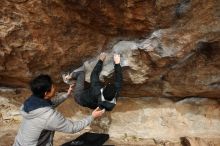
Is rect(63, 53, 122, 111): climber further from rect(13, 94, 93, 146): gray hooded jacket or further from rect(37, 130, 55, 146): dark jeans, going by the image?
rect(37, 130, 55, 146): dark jeans

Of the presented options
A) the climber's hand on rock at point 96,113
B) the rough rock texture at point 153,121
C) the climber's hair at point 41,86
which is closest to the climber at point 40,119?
the climber's hair at point 41,86

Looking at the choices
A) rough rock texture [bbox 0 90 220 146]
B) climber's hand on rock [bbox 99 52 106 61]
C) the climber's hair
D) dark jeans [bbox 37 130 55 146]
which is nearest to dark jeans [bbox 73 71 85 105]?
climber's hand on rock [bbox 99 52 106 61]

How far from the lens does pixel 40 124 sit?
12.2ft

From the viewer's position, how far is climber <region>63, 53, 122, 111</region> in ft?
14.7

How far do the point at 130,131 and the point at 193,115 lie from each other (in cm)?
108

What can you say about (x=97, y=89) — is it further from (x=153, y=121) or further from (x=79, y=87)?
(x=153, y=121)

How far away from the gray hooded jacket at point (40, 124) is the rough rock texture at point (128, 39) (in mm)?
1463

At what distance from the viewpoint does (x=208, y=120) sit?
5918 mm

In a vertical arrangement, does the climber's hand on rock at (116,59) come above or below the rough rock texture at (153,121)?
above

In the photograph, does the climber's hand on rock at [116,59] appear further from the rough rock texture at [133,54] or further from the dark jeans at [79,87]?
the dark jeans at [79,87]

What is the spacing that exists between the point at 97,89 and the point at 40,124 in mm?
1267

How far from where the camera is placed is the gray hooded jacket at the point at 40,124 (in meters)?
3.69

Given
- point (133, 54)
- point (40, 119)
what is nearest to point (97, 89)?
point (133, 54)

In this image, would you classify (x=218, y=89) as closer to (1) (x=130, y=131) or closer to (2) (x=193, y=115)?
(2) (x=193, y=115)
